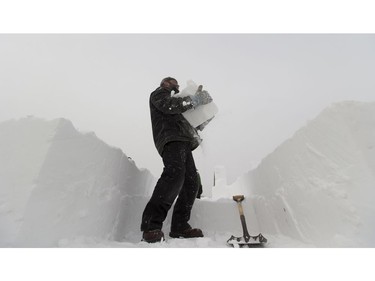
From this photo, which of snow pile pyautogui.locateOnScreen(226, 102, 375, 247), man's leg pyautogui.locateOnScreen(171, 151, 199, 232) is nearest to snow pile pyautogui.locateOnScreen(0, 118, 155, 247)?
man's leg pyautogui.locateOnScreen(171, 151, 199, 232)

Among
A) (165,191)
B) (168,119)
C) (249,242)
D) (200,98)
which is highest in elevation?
(200,98)

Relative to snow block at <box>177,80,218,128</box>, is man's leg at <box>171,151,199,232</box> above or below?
below

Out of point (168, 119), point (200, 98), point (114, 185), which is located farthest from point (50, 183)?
point (200, 98)

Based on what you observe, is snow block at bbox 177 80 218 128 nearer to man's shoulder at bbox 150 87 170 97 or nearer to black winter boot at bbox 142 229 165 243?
man's shoulder at bbox 150 87 170 97

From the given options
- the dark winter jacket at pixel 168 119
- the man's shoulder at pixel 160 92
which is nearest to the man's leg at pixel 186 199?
the dark winter jacket at pixel 168 119

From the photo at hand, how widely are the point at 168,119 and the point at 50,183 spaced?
93 cm

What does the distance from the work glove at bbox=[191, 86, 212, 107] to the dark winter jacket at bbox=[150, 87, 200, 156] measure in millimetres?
53

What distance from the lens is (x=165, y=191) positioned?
163cm

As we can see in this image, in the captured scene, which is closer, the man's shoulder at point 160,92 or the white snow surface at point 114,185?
the white snow surface at point 114,185

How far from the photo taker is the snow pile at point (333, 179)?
41.7 inches

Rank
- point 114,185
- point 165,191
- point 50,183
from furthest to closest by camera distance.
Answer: point 114,185 → point 165,191 → point 50,183

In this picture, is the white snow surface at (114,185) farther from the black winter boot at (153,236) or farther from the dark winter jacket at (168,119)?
the dark winter jacket at (168,119)

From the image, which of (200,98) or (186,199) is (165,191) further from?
(200,98)

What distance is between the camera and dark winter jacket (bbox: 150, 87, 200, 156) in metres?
1.75
